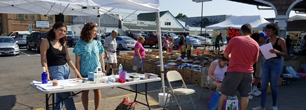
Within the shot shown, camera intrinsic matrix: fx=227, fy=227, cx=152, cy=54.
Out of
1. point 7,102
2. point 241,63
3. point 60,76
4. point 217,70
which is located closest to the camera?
point 241,63

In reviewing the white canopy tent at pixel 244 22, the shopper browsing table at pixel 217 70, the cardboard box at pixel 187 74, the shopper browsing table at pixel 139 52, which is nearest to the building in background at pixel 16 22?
the white canopy tent at pixel 244 22

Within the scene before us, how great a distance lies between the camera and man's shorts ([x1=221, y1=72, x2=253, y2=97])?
3.59 m

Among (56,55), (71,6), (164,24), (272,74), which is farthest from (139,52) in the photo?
(164,24)

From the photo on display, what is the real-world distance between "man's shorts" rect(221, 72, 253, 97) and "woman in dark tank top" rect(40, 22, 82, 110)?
2557 mm

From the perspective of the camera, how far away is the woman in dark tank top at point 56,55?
357 cm

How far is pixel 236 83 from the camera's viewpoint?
142 inches

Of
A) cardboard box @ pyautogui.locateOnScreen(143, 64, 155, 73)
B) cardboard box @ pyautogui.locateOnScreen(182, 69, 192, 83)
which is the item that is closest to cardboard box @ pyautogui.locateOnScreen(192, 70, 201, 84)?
cardboard box @ pyautogui.locateOnScreen(182, 69, 192, 83)

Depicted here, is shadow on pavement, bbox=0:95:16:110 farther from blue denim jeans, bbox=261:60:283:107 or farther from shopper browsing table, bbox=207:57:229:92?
blue denim jeans, bbox=261:60:283:107

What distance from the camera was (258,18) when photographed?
12.9 metres

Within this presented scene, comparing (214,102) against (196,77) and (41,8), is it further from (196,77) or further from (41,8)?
(41,8)

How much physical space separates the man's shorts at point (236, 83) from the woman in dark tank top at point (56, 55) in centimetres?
256

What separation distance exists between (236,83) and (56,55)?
2914mm

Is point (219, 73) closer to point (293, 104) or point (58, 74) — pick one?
point (293, 104)

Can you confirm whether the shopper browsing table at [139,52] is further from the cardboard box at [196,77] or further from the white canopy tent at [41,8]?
the white canopy tent at [41,8]
